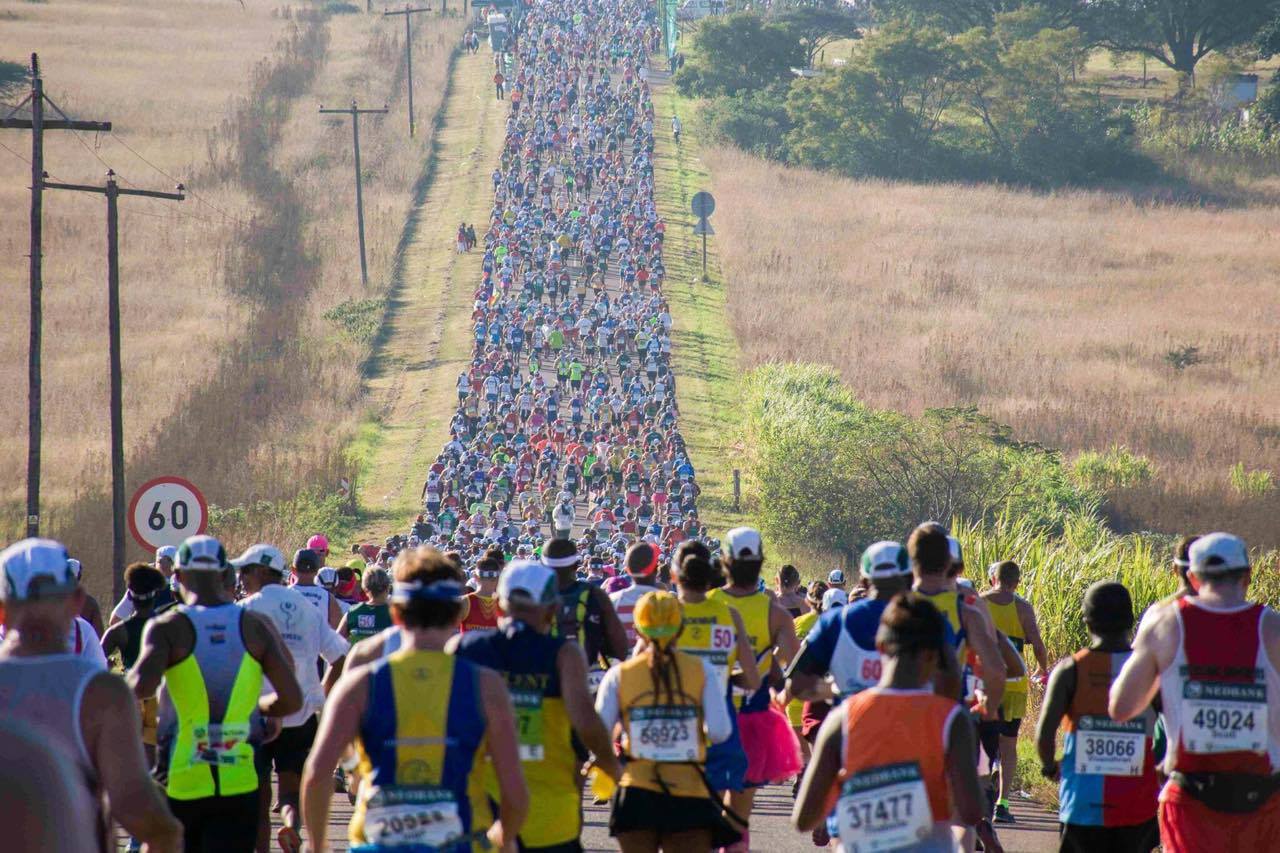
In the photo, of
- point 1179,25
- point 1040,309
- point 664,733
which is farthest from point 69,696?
point 1179,25

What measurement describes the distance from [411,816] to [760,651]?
143 inches

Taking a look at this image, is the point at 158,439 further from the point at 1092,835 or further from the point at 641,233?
the point at 1092,835

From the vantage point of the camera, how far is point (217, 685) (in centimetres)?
737

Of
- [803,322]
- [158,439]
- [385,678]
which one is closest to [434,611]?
[385,678]

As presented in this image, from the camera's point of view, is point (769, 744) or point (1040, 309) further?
point (1040, 309)

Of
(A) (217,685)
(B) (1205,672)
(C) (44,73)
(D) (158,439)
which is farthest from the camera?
(C) (44,73)

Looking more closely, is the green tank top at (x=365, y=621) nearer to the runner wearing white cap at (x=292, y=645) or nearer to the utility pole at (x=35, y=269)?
the runner wearing white cap at (x=292, y=645)

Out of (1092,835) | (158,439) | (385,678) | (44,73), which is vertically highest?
(44,73)

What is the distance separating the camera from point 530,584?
6.41 meters

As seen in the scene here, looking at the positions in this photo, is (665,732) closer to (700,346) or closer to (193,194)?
(700,346)

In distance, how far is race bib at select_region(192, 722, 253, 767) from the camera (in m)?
7.44

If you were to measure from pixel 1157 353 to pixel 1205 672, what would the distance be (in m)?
50.2

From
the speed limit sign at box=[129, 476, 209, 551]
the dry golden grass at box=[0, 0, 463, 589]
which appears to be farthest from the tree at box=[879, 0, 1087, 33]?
the speed limit sign at box=[129, 476, 209, 551]

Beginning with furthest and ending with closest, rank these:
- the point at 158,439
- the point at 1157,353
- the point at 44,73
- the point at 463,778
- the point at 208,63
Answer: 1. the point at 208,63
2. the point at 44,73
3. the point at 1157,353
4. the point at 158,439
5. the point at 463,778
